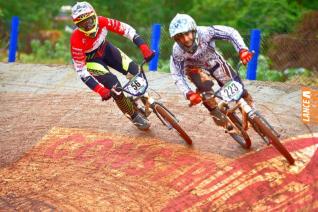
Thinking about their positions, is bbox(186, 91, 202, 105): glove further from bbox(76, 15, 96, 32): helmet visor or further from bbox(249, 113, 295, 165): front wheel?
bbox(76, 15, 96, 32): helmet visor

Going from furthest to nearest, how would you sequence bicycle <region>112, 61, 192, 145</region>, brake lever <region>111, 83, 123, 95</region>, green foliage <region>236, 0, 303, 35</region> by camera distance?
1. green foliage <region>236, 0, 303, 35</region>
2. brake lever <region>111, 83, 123, 95</region>
3. bicycle <region>112, 61, 192, 145</region>

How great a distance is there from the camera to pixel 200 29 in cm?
803

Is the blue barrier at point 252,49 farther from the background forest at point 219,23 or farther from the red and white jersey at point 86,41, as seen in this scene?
the red and white jersey at point 86,41

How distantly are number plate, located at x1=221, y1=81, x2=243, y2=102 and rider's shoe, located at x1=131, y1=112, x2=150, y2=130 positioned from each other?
238 cm

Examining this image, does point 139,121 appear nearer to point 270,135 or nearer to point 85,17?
point 85,17

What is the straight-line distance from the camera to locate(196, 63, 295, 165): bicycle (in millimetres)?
7246

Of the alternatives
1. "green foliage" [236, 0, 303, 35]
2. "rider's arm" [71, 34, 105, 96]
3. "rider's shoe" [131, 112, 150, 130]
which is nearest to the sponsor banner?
"rider's shoe" [131, 112, 150, 130]

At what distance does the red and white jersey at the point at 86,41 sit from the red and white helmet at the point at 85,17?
0.17 m

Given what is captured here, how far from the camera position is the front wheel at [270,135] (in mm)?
7176

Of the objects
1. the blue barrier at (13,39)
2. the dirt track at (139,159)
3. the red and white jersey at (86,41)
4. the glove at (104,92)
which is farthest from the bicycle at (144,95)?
the blue barrier at (13,39)

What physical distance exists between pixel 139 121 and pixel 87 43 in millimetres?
1645

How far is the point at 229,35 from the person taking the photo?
790 cm

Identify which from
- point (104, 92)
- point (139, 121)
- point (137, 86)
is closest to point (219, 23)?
point (139, 121)

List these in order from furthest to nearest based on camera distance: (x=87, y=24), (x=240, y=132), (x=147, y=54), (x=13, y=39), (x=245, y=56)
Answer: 1. (x=13, y=39)
2. (x=87, y=24)
3. (x=147, y=54)
4. (x=240, y=132)
5. (x=245, y=56)
